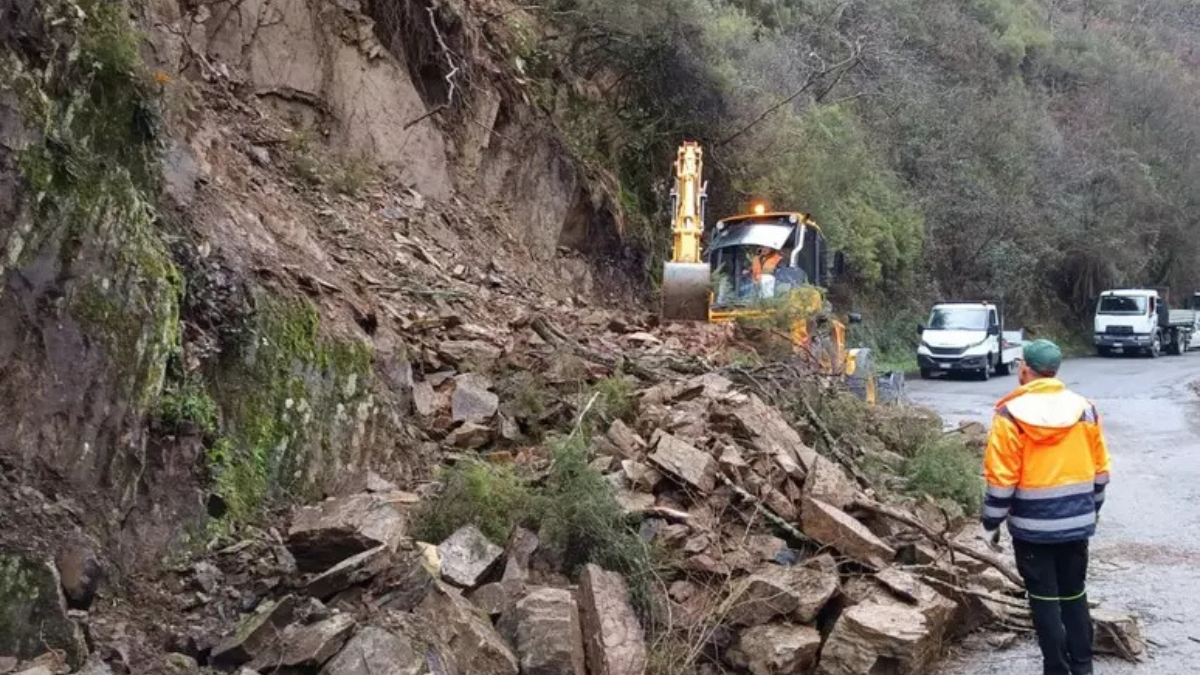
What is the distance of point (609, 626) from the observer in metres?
5.32

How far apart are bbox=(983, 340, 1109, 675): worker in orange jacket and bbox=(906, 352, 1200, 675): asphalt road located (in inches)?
23.0

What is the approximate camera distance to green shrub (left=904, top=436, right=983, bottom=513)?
28.1ft

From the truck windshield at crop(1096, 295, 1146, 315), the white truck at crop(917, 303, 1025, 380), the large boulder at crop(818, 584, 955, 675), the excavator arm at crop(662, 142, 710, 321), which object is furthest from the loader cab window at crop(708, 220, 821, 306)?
the truck windshield at crop(1096, 295, 1146, 315)

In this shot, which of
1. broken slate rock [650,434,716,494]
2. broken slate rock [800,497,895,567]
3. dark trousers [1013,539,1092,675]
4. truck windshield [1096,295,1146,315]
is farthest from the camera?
truck windshield [1096,295,1146,315]

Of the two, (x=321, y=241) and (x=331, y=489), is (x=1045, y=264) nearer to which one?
(x=321, y=241)

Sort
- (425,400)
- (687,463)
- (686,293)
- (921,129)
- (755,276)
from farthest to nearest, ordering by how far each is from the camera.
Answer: (921,129) < (755,276) < (686,293) < (425,400) < (687,463)

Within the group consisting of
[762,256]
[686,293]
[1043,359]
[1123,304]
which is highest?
[1123,304]

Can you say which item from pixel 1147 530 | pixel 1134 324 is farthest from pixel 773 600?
pixel 1134 324

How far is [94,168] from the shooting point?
17.5 feet

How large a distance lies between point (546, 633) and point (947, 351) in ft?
69.5

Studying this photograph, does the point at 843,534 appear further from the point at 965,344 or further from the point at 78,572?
the point at 965,344

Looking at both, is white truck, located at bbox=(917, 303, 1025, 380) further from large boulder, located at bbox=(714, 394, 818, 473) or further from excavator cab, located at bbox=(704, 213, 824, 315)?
large boulder, located at bbox=(714, 394, 818, 473)

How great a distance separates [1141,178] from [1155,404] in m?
23.9

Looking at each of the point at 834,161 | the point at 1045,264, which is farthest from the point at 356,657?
the point at 1045,264
